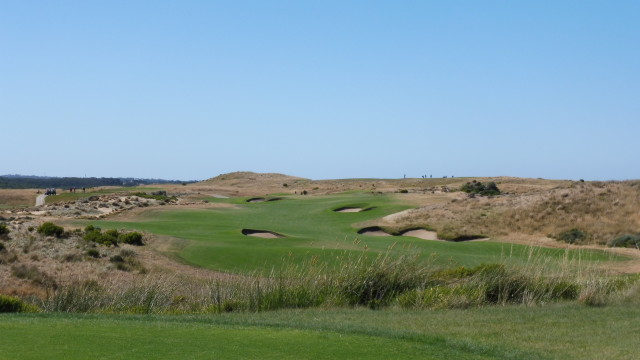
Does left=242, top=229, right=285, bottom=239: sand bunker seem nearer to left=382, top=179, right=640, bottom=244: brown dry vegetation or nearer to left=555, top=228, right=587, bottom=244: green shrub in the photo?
left=382, top=179, right=640, bottom=244: brown dry vegetation

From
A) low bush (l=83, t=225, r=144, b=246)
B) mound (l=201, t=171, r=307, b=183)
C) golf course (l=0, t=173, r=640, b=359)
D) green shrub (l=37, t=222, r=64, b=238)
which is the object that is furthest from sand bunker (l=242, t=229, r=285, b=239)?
mound (l=201, t=171, r=307, b=183)

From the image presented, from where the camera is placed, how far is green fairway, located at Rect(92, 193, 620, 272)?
25.0 meters

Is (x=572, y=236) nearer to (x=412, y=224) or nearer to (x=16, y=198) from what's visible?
(x=412, y=224)

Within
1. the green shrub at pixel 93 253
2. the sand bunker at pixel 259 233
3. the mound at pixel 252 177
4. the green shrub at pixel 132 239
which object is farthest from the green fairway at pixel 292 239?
the mound at pixel 252 177

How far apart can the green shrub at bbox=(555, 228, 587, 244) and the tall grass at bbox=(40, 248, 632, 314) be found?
1994 centimetres

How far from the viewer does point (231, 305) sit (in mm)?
13625

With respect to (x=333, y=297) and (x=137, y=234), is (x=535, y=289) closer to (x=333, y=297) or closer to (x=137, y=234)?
(x=333, y=297)

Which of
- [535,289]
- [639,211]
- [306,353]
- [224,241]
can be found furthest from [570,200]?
→ [306,353]

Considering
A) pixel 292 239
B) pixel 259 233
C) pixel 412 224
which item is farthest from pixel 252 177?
pixel 292 239

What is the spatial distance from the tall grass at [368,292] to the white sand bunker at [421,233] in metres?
22.6

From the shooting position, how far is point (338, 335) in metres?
8.84

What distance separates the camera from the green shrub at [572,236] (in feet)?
113

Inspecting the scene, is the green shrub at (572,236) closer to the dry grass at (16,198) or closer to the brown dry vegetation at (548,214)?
the brown dry vegetation at (548,214)

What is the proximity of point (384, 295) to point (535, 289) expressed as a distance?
3.02 metres
